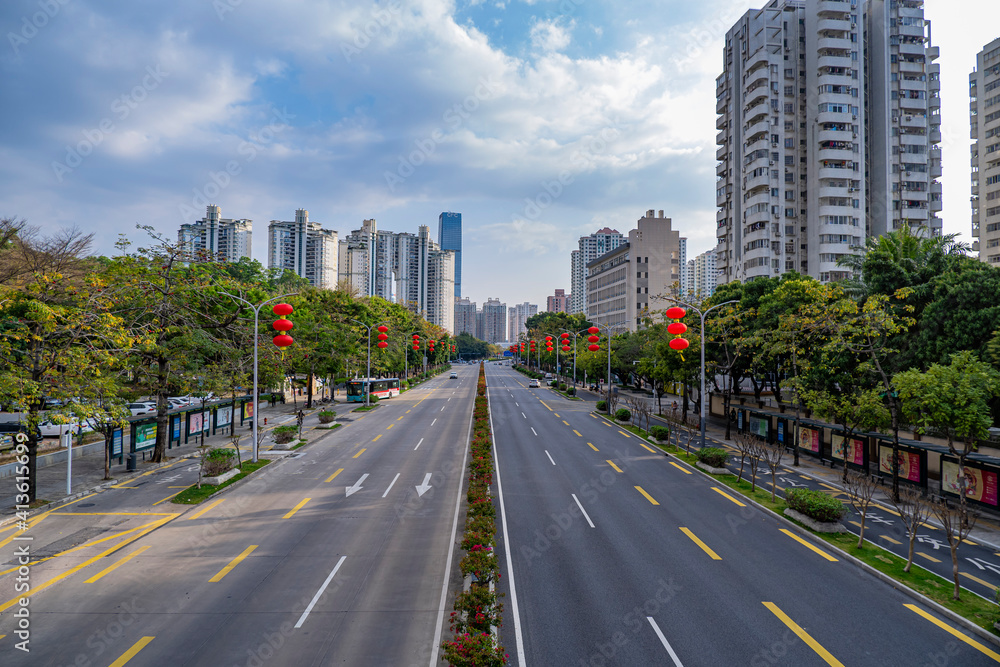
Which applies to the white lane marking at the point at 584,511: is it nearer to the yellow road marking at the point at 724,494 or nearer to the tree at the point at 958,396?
the yellow road marking at the point at 724,494

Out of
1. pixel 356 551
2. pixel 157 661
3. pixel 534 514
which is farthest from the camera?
pixel 534 514

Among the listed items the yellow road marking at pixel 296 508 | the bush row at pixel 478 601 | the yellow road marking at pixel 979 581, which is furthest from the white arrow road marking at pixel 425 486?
the yellow road marking at pixel 979 581

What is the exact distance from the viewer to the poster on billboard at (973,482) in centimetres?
1742

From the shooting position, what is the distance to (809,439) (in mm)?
27344

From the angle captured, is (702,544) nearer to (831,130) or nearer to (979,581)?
(979,581)

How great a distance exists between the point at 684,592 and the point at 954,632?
5.25m

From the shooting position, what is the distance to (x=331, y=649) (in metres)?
9.30

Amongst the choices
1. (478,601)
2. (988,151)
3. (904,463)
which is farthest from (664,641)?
(988,151)

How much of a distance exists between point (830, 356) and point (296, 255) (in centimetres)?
14963

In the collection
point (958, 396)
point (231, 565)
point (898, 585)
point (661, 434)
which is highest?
point (958, 396)

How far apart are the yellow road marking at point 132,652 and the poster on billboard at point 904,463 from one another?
25.9 m

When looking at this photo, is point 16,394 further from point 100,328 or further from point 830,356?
point 830,356

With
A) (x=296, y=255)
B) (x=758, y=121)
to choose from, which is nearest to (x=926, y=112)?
(x=758, y=121)

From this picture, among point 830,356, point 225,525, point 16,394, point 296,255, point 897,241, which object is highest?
point 296,255
